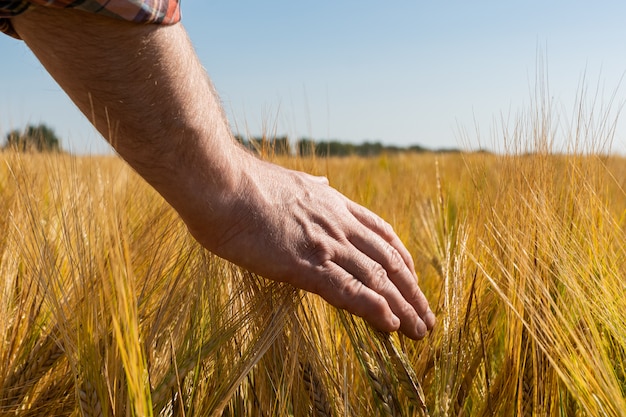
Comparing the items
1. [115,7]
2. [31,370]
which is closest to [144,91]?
[115,7]

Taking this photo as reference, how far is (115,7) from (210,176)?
0.70 ft

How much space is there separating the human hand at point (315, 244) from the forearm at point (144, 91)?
0.05m

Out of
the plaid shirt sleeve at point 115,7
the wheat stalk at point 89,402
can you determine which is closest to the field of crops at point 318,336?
the wheat stalk at point 89,402

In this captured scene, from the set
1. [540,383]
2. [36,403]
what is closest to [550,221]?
[540,383]

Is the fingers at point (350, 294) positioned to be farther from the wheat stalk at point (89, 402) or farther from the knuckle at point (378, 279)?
the wheat stalk at point (89, 402)

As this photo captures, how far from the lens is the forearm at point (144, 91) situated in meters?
0.68

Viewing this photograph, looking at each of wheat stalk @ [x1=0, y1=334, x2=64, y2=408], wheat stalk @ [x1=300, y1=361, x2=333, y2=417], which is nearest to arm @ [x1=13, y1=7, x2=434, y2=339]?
wheat stalk @ [x1=300, y1=361, x2=333, y2=417]

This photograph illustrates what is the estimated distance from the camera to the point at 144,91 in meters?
0.70

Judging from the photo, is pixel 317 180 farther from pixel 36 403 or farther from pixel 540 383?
pixel 36 403

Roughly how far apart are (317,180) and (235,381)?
0.31m

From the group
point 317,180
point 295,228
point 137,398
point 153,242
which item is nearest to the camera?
point 137,398

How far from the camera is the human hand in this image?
798mm

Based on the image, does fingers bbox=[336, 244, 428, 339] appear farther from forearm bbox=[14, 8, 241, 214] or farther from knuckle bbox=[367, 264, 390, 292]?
forearm bbox=[14, 8, 241, 214]

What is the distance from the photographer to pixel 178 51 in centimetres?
73
